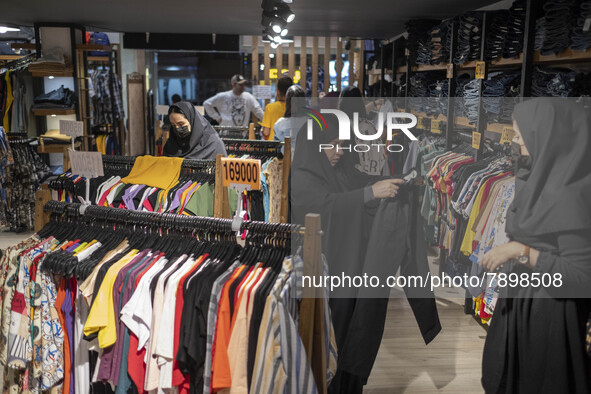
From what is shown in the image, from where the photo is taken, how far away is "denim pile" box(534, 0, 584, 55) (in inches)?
114

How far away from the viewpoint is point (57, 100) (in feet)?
21.7

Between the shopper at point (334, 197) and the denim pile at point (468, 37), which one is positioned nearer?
the shopper at point (334, 197)

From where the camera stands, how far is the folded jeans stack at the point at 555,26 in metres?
2.90

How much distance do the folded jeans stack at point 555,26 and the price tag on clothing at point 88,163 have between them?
257cm

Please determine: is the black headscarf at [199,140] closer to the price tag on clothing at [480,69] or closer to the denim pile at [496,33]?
the price tag on clothing at [480,69]

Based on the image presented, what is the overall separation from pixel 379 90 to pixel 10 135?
469 cm

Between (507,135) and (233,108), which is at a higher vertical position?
(233,108)

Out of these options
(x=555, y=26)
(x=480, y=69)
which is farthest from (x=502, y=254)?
(x=480, y=69)

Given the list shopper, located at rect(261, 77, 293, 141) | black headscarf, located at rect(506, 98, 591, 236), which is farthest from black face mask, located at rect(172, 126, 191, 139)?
black headscarf, located at rect(506, 98, 591, 236)

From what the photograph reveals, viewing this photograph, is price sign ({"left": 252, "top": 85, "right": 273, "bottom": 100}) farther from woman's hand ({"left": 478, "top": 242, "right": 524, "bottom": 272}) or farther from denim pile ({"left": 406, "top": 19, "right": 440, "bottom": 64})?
woman's hand ({"left": 478, "top": 242, "right": 524, "bottom": 272})

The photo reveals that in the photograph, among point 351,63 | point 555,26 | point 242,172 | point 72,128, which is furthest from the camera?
point 351,63

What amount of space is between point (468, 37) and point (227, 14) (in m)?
2.69

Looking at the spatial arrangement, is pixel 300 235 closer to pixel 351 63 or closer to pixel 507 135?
pixel 507 135

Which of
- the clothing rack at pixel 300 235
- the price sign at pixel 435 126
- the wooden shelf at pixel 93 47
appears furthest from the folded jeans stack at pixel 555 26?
the wooden shelf at pixel 93 47
